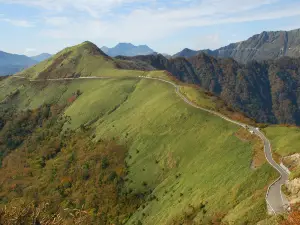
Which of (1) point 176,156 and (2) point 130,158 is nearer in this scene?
(1) point 176,156

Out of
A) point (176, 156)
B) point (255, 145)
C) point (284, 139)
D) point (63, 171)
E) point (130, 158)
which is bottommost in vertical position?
point (63, 171)

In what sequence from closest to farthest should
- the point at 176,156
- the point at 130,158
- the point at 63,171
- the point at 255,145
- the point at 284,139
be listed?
the point at 284,139 < the point at 255,145 < the point at 176,156 < the point at 130,158 < the point at 63,171

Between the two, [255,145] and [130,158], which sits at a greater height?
[255,145]

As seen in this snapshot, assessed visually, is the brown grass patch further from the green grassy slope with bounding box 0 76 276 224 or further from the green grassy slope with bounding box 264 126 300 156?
the green grassy slope with bounding box 264 126 300 156

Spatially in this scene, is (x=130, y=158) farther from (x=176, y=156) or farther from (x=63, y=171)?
(x=63, y=171)

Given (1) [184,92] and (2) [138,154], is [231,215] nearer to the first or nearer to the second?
(2) [138,154]

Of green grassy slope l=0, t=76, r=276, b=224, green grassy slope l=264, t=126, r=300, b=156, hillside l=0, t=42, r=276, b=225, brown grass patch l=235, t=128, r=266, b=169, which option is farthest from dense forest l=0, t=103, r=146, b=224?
green grassy slope l=264, t=126, r=300, b=156

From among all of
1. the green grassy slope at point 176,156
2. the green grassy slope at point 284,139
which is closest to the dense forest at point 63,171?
the green grassy slope at point 176,156

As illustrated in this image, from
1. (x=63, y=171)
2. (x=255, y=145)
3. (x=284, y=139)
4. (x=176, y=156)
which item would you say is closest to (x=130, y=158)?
(x=176, y=156)

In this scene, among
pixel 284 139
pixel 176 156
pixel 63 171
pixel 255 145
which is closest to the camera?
pixel 284 139
